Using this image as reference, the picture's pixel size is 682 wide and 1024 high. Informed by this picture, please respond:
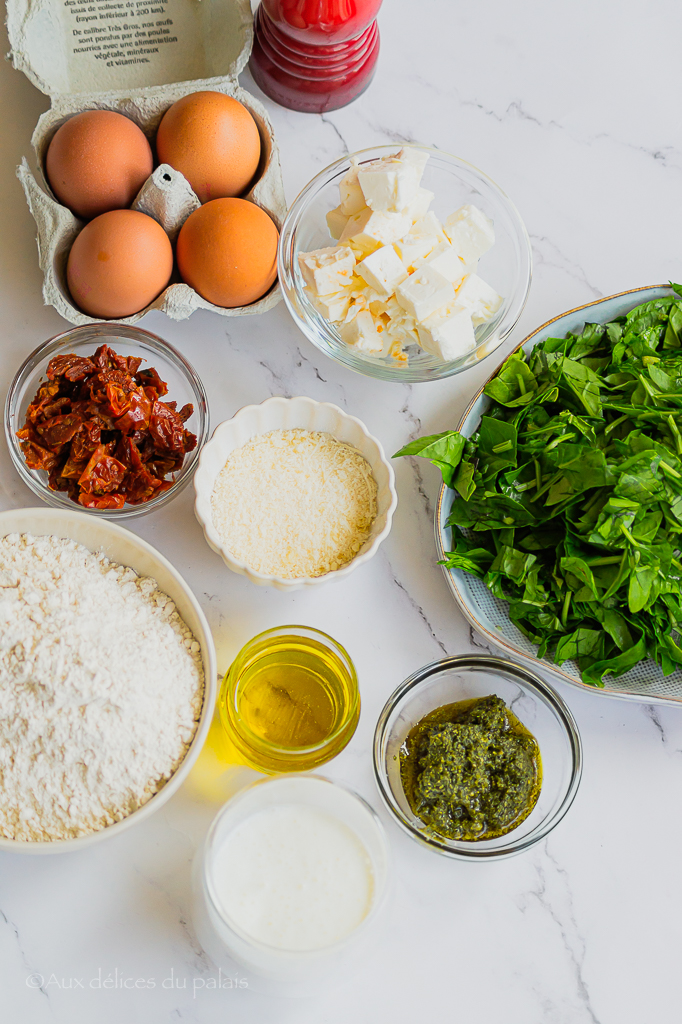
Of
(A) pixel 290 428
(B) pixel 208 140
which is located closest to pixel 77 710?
(A) pixel 290 428

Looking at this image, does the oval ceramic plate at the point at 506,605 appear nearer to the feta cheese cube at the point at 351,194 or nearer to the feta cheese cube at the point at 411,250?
the feta cheese cube at the point at 411,250

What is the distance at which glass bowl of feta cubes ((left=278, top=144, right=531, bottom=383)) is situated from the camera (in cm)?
113

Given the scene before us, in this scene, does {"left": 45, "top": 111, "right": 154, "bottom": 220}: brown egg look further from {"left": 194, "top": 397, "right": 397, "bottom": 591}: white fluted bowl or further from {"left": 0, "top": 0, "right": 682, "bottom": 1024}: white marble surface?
{"left": 194, "top": 397, "right": 397, "bottom": 591}: white fluted bowl

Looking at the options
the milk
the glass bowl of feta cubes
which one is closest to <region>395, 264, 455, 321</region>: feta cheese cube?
the glass bowl of feta cubes

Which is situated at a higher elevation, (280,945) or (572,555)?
(572,555)

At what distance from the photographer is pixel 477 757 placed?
3.71ft

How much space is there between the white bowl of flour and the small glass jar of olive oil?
0.08 metres

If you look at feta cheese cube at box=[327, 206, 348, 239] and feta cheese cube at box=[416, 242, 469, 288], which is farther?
feta cheese cube at box=[327, 206, 348, 239]

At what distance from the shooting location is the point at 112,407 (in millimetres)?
1110

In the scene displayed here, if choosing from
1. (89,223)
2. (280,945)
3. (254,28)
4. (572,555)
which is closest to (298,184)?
(254,28)

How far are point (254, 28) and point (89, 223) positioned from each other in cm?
47

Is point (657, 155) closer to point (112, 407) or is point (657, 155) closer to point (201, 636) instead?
point (112, 407)

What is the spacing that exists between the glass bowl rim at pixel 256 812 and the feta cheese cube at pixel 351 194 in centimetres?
88

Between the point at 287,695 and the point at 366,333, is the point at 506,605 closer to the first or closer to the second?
the point at 287,695
